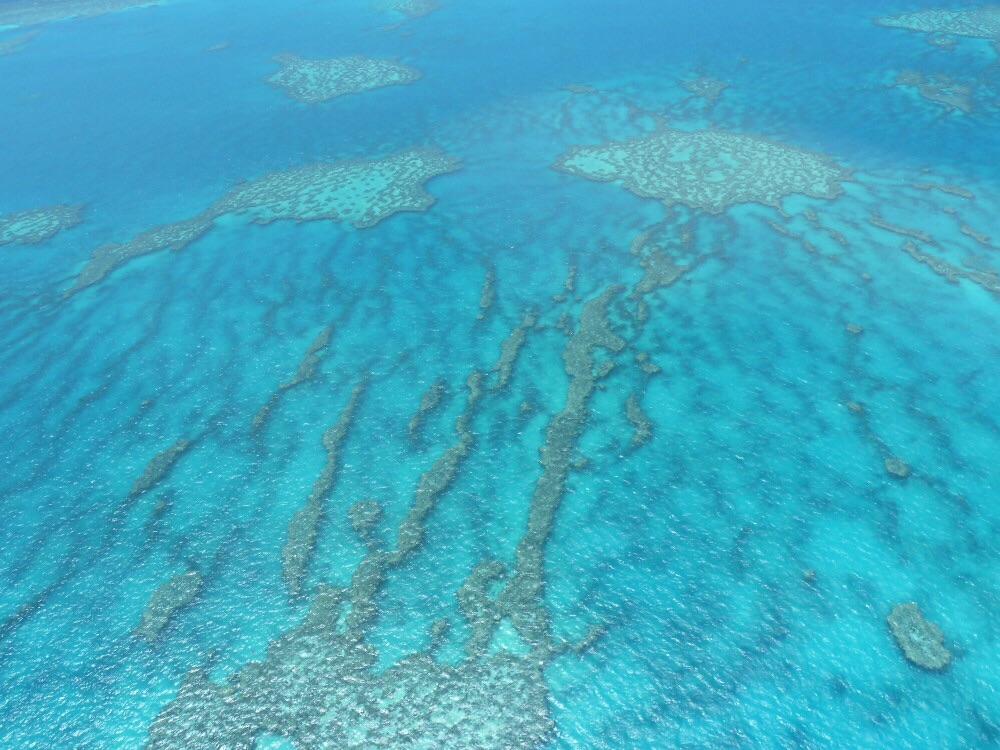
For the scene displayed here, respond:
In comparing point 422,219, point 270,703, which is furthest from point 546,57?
point 270,703

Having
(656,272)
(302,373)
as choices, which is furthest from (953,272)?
(302,373)

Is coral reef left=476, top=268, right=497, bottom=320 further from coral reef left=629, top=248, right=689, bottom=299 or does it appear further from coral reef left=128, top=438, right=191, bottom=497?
coral reef left=128, top=438, right=191, bottom=497

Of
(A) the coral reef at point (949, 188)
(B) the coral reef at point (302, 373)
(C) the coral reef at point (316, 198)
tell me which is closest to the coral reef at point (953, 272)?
(A) the coral reef at point (949, 188)

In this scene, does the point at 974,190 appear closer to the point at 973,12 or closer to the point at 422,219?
the point at 422,219

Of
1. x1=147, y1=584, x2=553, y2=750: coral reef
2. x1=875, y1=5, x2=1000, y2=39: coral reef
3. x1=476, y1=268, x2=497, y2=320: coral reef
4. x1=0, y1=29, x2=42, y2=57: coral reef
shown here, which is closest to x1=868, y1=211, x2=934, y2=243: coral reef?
x1=476, y1=268, x2=497, y2=320: coral reef

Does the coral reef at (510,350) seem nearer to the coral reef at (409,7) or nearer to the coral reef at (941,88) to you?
the coral reef at (941,88)

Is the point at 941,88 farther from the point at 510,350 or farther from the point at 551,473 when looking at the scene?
the point at 551,473

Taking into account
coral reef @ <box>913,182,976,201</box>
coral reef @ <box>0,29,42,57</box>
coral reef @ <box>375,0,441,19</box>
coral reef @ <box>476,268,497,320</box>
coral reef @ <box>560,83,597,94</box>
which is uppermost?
coral reef @ <box>375,0,441,19</box>
